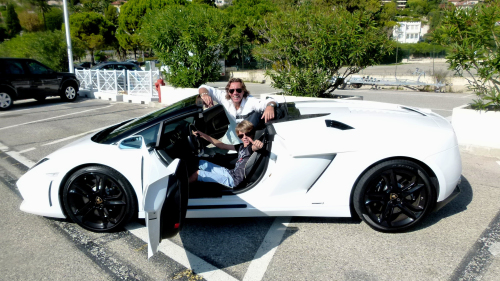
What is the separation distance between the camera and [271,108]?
156 inches

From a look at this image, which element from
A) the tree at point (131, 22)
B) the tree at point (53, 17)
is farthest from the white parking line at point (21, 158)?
the tree at point (53, 17)

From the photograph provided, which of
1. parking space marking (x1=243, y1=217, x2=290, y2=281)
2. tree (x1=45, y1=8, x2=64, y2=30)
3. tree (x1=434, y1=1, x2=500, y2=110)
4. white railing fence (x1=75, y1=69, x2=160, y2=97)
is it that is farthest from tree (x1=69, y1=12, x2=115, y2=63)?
parking space marking (x1=243, y1=217, x2=290, y2=281)

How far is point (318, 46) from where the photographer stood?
874 centimetres

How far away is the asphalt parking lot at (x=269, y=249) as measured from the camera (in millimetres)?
2887

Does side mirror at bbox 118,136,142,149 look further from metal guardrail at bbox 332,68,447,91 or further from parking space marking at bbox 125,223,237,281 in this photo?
metal guardrail at bbox 332,68,447,91

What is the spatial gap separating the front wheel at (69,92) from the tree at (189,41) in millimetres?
4231

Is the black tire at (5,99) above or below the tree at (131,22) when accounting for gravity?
below

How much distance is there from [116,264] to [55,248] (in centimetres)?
70

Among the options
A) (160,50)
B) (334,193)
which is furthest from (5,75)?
(334,193)

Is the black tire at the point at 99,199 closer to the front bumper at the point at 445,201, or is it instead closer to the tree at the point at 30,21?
the front bumper at the point at 445,201

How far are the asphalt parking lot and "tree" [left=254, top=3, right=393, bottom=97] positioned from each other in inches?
197

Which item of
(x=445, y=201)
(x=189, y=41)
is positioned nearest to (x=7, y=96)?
(x=189, y=41)

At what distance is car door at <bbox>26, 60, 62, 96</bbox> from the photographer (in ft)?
43.2

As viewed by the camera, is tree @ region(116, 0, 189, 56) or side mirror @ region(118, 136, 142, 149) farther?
tree @ region(116, 0, 189, 56)
